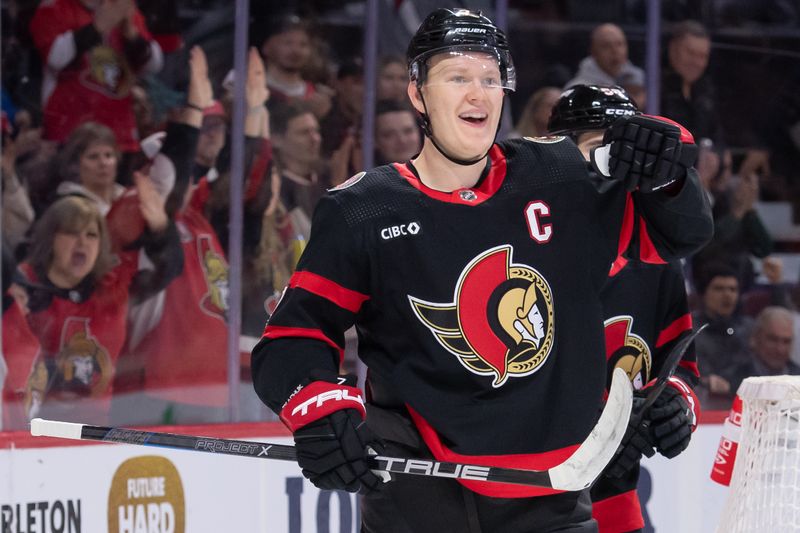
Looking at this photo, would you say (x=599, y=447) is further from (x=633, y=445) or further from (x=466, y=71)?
(x=466, y=71)

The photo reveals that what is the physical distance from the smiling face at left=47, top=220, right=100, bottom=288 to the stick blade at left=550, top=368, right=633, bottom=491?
6.18 feet

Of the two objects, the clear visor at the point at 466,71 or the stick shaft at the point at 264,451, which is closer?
the stick shaft at the point at 264,451

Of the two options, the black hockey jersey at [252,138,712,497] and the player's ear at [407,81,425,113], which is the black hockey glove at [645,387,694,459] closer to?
the black hockey jersey at [252,138,712,497]

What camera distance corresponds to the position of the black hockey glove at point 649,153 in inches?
75.7

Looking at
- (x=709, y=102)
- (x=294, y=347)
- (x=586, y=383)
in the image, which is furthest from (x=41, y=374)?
(x=709, y=102)

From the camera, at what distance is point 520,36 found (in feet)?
14.2

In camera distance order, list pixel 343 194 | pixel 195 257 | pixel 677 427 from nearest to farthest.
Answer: pixel 343 194, pixel 677 427, pixel 195 257

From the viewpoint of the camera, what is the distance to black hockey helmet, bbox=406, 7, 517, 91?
2049mm

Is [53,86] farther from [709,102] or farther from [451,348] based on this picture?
[709,102]

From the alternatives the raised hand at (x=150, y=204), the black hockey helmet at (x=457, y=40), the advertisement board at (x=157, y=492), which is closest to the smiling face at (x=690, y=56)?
the raised hand at (x=150, y=204)

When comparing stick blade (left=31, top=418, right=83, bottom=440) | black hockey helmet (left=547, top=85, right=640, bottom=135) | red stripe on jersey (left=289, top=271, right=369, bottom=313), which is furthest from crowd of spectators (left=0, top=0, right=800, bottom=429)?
red stripe on jersey (left=289, top=271, right=369, bottom=313)

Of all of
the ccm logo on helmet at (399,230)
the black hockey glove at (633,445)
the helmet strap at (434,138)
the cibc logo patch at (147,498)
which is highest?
the helmet strap at (434,138)

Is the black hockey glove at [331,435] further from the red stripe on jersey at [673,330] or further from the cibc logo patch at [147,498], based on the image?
the cibc logo patch at [147,498]

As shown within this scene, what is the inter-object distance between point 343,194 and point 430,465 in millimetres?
427
